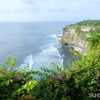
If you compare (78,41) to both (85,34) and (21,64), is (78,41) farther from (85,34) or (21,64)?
(21,64)

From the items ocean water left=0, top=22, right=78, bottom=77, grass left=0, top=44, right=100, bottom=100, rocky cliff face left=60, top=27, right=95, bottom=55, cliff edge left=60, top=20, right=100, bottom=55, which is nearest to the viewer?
grass left=0, top=44, right=100, bottom=100

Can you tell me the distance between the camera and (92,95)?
5.63m

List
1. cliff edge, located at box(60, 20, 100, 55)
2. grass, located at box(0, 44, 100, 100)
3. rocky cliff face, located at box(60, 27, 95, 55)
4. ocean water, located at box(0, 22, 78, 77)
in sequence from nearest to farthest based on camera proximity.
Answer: grass, located at box(0, 44, 100, 100)
ocean water, located at box(0, 22, 78, 77)
cliff edge, located at box(60, 20, 100, 55)
rocky cliff face, located at box(60, 27, 95, 55)

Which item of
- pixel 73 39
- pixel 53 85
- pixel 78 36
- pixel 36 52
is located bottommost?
pixel 36 52

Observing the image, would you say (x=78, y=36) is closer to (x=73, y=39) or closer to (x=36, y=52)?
(x=73, y=39)

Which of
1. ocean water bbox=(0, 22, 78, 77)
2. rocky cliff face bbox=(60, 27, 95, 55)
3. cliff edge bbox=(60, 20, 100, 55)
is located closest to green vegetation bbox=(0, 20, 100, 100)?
ocean water bbox=(0, 22, 78, 77)

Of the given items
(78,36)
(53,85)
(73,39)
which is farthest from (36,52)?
(53,85)

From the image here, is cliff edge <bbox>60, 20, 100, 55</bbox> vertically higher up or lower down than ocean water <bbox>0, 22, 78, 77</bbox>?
higher up

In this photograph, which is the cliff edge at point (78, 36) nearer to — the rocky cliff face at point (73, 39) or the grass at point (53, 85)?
the rocky cliff face at point (73, 39)

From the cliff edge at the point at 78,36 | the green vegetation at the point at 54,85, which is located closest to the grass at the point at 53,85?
Result: the green vegetation at the point at 54,85

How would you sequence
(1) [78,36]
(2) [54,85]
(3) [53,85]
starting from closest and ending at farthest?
1. (2) [54,85]
2. (3) [53,85]
3. (1) [78,36]

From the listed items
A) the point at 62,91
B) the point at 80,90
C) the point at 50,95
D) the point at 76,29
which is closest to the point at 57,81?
the point at 62,91

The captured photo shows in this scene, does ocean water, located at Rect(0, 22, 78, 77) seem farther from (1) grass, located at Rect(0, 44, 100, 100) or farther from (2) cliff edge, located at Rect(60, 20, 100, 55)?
(1) grass, located at Rect(0, 44, 100, 100)

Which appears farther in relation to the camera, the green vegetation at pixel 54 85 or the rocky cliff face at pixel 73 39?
the rocky cliff face at pixel 73 39
